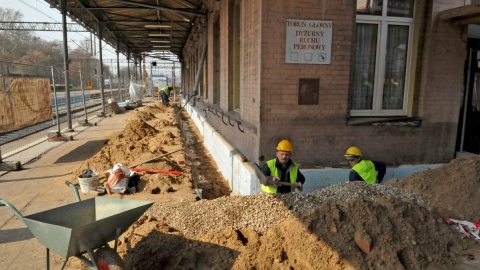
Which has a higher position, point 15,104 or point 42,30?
point 42,30

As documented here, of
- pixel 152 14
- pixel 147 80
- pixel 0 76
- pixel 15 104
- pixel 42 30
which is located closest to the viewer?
pixel 0 76

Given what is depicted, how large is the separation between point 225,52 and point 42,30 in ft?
159

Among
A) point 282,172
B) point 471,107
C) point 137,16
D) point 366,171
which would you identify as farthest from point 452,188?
point 137,16

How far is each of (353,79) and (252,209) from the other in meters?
3.62

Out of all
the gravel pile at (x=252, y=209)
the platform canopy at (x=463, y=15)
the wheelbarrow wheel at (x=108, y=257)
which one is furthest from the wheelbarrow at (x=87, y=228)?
the platform canopy at (x=463, y=15)

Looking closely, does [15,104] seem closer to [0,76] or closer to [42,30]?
[0,76]

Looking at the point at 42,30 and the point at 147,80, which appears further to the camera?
the point at 147,80

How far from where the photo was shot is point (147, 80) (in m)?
58.4

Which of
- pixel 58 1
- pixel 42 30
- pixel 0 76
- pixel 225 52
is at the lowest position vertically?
pixel 0 76

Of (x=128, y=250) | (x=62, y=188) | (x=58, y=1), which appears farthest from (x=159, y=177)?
(x=58, y=1)

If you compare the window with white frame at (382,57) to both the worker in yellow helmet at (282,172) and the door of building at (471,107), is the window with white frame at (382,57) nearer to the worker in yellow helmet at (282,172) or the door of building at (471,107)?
the door of building at (471,107)

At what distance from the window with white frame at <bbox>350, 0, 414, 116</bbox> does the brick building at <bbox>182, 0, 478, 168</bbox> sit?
0.06ft

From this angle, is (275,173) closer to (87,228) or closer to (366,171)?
(366,171)

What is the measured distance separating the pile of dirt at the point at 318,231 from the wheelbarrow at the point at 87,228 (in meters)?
0.58
